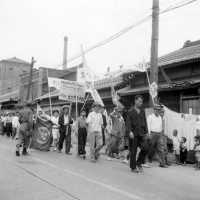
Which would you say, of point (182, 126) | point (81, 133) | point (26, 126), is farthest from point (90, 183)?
point (182, 126)

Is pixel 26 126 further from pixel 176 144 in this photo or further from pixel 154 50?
pixel 154 50

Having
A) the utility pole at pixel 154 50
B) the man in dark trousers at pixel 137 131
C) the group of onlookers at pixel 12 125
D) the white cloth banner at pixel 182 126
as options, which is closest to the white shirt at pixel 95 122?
the man in dark trousers at pixel 137 131

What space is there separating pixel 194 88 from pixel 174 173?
5.06 metres

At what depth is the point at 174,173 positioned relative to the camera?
7402 millimetres

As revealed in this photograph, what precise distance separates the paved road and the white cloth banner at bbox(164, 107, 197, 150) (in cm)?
180

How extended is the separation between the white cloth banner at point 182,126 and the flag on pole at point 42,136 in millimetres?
4699

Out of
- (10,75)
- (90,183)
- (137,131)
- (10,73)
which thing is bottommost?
(90,183)

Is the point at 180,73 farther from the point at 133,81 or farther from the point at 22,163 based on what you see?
the point at 22,163

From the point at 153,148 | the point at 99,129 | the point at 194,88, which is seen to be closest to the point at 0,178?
the point at 99,129

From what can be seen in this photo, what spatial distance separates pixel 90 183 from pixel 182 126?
17.0ft

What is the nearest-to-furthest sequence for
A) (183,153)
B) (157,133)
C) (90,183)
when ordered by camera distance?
(90,183) < (157,133) < (183,153)

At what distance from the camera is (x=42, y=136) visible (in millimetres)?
11711

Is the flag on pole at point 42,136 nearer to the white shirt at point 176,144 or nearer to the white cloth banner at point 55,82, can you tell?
the white cloth banner at point 55,82

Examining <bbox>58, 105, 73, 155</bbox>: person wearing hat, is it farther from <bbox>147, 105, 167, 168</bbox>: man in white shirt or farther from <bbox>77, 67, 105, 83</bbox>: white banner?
<bbox>147, 105, 167, 168</bbox>: man in white shirt
